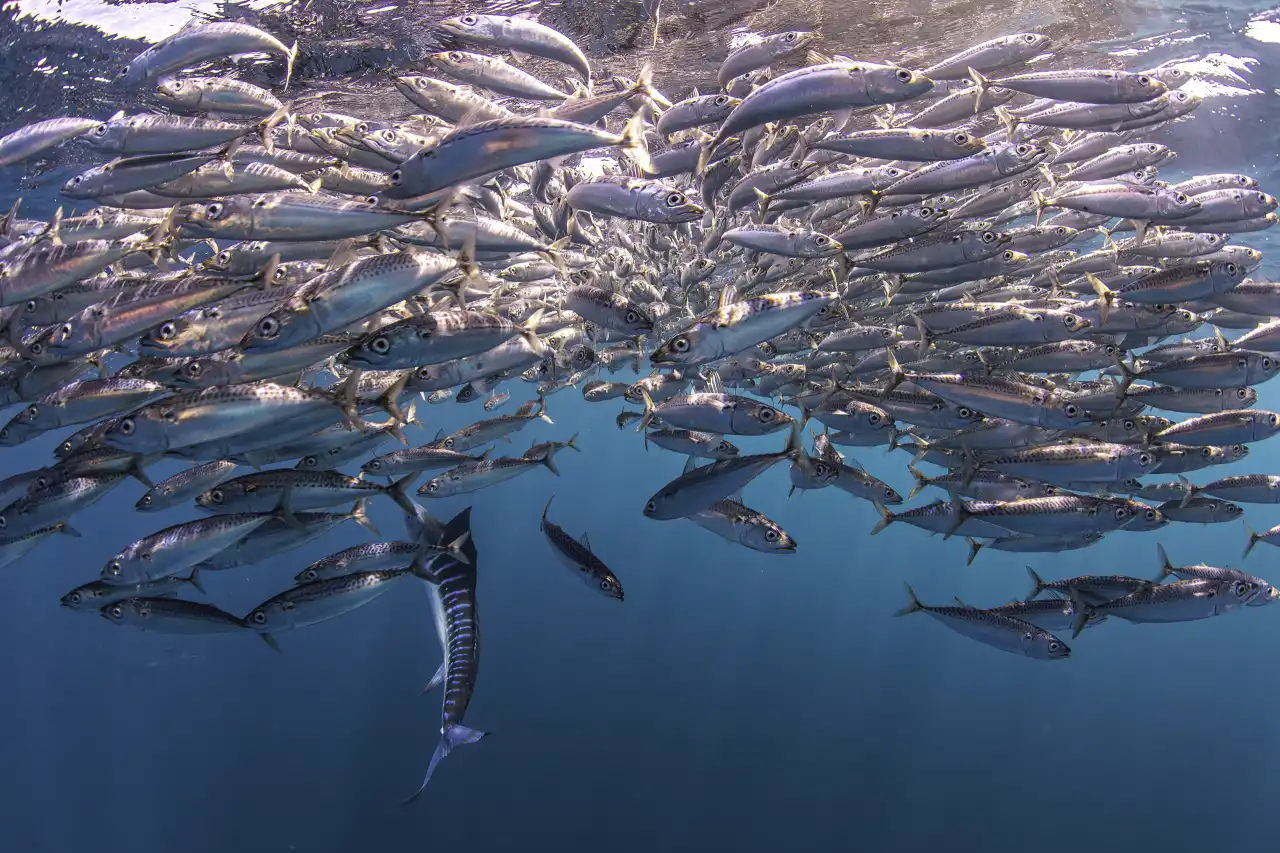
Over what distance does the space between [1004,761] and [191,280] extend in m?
25.3

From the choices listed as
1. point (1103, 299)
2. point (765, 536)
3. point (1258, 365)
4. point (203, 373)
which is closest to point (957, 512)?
point (765, 536)

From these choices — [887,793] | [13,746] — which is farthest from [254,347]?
[13,746]

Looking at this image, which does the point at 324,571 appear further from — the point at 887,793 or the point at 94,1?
the point at 887,793

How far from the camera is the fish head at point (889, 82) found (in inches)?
135

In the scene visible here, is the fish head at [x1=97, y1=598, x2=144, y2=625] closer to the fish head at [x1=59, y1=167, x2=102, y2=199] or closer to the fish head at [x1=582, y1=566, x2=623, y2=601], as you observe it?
the fish head at [x1=59, y1=167, x2=102, y2=199]

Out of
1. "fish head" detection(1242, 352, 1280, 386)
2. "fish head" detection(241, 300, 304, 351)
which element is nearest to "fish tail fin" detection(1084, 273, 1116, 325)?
"fish head" detection(1242, 352, 1280, 386)

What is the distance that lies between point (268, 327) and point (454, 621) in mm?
5104

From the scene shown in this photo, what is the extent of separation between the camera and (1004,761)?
20.5m

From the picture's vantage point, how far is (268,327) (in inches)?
113

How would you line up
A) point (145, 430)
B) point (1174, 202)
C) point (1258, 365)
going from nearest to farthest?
point (145, 430) → point (1174, 202) → point (1258, 365)

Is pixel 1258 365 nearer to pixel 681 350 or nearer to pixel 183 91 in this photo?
pixel 681 350

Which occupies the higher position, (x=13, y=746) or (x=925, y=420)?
(x=925, y=420)

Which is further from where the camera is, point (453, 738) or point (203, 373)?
point (453, 738)

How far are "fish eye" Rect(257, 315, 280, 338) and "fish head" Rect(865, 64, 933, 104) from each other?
3.24 metres
